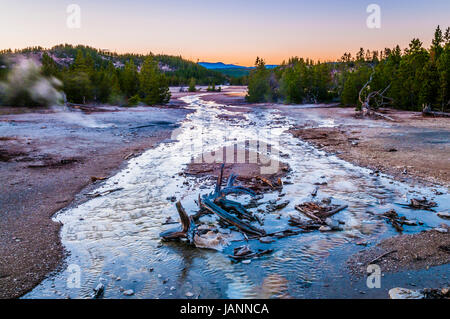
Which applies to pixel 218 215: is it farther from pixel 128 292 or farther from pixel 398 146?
pixel 398 146

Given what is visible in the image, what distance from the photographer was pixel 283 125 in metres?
37.2

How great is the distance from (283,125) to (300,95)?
33194mm

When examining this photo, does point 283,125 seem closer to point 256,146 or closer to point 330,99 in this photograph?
point 256,146

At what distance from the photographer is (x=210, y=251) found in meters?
8.75

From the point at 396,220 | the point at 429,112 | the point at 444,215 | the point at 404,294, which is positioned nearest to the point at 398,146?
the point at 444,215

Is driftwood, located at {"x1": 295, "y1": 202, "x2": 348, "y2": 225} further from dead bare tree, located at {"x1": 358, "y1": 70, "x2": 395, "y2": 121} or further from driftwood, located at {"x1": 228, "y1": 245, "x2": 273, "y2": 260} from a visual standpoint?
dead bare tree, located at {"x1": 358, "y1": 70, "x2": 395, "y2": 121}

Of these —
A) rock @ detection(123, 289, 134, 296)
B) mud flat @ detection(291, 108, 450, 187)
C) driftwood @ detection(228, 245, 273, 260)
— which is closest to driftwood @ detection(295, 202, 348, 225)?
driftwood @ detection(228, 245, 273, 260)

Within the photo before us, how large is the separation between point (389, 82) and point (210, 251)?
173 feet

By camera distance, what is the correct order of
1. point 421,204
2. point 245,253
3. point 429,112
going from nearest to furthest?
point 245,253 → point 421,204 → point 429,112

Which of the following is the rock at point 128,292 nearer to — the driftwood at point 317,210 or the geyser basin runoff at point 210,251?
the geyser basin runoff at point 210,251

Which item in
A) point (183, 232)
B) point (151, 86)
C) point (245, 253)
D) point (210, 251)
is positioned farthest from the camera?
point (151, 86)

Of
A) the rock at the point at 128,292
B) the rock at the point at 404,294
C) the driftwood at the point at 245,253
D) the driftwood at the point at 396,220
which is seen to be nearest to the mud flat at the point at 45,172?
the rock at the point at 128,292

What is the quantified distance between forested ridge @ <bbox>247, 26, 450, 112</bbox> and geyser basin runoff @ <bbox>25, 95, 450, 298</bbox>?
34116mm

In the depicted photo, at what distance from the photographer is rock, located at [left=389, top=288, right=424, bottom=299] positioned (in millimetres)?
6404
